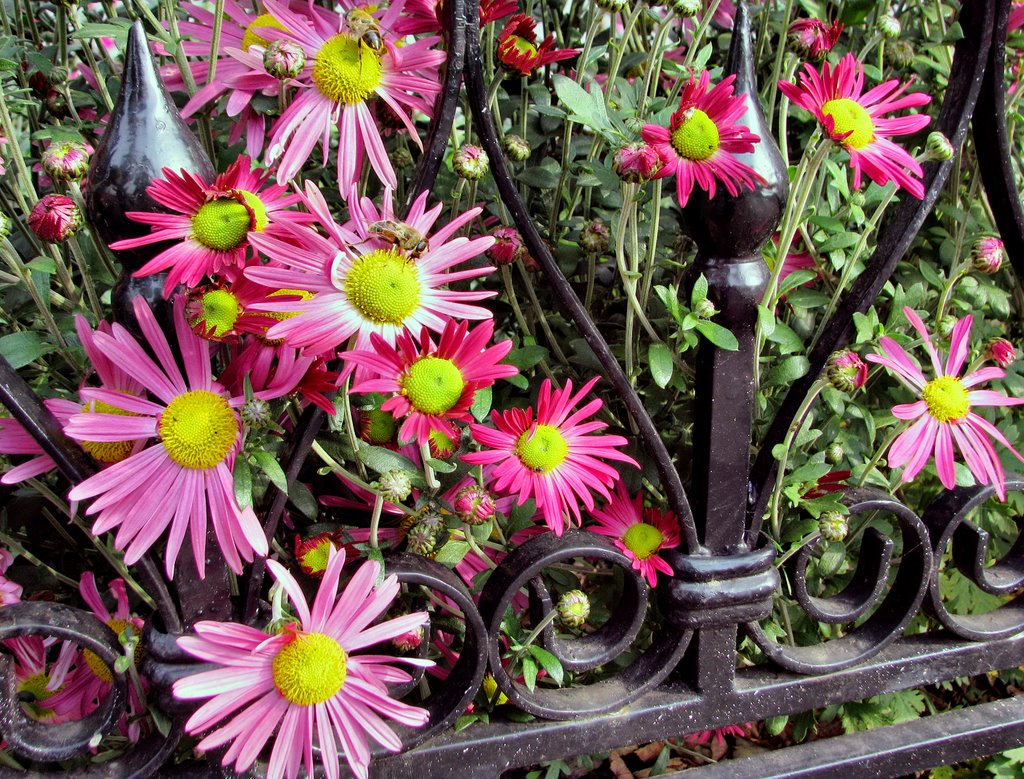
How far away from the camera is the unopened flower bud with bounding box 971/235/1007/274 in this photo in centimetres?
85

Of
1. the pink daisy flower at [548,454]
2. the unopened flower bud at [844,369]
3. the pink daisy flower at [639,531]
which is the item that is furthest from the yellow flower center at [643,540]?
the unopened flower bud at [844,369]

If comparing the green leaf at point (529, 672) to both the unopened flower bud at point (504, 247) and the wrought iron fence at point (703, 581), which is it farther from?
the unopened flower bud at point (504, 247)

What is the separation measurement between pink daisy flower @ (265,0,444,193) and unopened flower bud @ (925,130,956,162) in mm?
432

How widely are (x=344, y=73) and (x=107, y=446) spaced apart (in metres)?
0.36

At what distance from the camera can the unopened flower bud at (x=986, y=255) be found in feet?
2.80

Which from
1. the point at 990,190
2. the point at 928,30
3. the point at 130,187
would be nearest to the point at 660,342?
the point at 990,190

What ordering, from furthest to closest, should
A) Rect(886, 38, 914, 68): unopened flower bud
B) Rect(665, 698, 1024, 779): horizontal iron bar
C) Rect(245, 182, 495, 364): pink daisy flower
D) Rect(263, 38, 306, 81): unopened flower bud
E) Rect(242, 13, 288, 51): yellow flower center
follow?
Rect(886, 38, 914, 68): unopened flower bud, Rect(665, 698, 1024, 779): horizontal iron bar, Rect(242, 13, 288, 51): yellow flower center, Rect(263, 38, 306, 81): unopened flower bud, Rect(245, 182, 495, 364): pink daisy flower

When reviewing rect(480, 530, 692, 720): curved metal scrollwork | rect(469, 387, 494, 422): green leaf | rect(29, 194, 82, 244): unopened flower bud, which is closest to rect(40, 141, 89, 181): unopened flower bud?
rect(29, 194, 82, 244): unopened flower bud

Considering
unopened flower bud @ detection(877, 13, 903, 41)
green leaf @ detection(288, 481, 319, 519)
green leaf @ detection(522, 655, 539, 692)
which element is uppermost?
unopened flower bud @ detection(877, 13, 903, 41)

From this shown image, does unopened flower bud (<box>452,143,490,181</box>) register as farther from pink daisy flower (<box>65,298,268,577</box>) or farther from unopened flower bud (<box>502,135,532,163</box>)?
pink daisy flower (<box>65,298,268,577</box>)

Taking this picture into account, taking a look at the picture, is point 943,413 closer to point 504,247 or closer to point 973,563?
point 973,563

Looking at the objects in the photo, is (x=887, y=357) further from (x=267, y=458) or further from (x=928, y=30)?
(x=928, y=30)

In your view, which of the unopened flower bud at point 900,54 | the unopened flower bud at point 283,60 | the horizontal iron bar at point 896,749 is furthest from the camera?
the unopened flower bud at point 900,54

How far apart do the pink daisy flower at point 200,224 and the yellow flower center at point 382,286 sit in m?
0.05
